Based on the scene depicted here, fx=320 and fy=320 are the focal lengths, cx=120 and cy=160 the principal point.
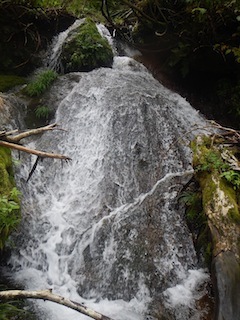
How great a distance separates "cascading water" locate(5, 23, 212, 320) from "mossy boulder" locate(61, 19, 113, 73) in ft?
4.50

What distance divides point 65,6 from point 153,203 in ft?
28.8

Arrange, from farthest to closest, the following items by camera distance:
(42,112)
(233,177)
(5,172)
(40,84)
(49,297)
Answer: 1. (40,84)
2. (42,112)
3. (5,172)
4. (233,177)
5. (49,297)

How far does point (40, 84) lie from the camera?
8617 millimetres

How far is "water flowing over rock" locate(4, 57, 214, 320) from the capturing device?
190 inches

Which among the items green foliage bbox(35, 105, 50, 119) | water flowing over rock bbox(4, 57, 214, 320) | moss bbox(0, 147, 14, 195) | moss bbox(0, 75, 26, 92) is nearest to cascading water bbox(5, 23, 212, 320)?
water flowing over rock bbox(4, 57, 214, 320)

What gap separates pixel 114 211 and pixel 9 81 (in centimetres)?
534

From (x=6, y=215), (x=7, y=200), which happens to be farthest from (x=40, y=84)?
(x=6, y=215)

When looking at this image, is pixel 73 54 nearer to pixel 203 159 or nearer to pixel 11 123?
pixel 11 123

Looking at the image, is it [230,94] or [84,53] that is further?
[84,53]

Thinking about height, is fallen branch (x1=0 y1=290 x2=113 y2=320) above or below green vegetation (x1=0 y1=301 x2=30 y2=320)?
above

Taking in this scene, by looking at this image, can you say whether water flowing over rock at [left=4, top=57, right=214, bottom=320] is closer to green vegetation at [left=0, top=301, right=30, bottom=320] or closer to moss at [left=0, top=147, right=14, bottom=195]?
green vegetation at [left=0, top=301, right=30, bottom=320]

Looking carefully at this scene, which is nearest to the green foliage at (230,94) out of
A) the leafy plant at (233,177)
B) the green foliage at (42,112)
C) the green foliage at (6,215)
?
the leafy plant at (233,177)

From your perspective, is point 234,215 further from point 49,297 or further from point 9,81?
point 9,81

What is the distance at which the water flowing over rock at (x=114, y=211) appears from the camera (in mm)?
4828
